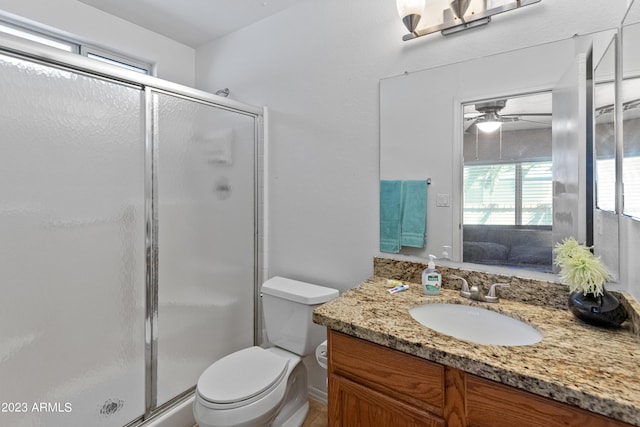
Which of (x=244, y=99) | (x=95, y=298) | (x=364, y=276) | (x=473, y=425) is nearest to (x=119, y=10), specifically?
(x=244, y=99)

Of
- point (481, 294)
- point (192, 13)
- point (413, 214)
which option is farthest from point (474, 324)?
point (192, 13)

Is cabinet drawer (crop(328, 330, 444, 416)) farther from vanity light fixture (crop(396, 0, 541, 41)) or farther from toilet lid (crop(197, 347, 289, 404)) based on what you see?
vanity light fixture (crop(396, 0, 541, 41))

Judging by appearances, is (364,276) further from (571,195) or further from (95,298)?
(95,298)

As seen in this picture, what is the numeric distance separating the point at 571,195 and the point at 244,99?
1.96 metres

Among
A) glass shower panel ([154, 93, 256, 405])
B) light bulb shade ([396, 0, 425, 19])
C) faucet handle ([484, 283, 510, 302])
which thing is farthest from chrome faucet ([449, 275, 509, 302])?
glass shower panel ([154, 93, 256, 405])

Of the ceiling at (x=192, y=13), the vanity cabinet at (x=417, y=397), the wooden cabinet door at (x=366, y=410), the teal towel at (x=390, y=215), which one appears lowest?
the wooden cabinet door at (x=366, y=410)

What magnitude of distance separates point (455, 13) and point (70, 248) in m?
1.93

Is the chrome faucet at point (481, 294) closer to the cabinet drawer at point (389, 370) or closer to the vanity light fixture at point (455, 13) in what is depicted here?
the cabinet drawer at point (389, 370)

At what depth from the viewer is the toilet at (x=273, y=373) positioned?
125 centimetres

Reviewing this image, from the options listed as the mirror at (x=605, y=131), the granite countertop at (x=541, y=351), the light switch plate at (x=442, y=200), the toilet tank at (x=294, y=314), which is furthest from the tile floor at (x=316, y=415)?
the mirror at (x=605, y=131)

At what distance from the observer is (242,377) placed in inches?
54.8

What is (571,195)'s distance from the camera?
3.72 ft

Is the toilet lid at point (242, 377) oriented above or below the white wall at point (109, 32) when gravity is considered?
below

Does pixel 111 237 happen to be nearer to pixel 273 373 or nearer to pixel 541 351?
pixel 273 373
